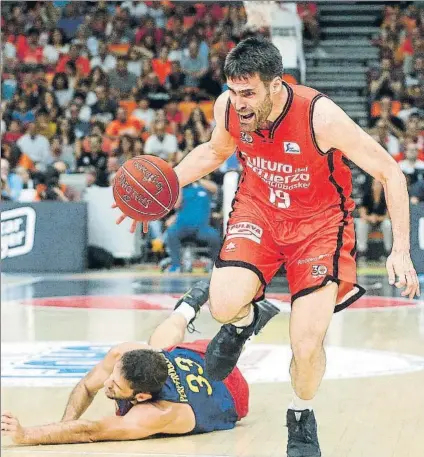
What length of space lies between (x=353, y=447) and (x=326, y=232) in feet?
3.58

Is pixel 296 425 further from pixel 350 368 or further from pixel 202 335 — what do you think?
pixel 202 335

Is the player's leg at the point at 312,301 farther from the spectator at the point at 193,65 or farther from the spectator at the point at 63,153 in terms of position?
the spectator at the point at 193,65

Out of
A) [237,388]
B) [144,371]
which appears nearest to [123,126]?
[237,388]

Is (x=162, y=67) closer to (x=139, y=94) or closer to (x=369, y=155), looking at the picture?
(x=139, y=94)

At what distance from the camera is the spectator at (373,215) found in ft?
49.9

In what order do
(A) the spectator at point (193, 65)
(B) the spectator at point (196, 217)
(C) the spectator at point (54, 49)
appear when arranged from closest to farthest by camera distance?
(B) the spectator at point (196, 217)
(A) the spectator at point (193, 65)
(C) the spectator at point (54, 49)

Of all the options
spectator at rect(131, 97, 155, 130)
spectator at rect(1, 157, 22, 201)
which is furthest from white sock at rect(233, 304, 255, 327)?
spectator at rect(131, 97, 155, 130)

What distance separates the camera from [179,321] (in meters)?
6.39

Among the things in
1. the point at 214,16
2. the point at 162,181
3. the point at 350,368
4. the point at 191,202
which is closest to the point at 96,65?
the point at 214,16

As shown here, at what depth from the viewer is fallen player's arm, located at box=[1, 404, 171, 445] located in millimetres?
5215

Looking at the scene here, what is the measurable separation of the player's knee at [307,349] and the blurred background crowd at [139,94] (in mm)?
8811

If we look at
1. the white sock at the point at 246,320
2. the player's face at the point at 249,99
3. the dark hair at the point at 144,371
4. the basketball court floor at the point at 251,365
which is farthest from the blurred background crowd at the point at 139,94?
the player's face at the point at 249,99

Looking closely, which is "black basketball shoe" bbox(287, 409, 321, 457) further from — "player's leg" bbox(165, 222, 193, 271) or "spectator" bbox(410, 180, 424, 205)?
"spectator" bbox(410, 180, 424, 205)

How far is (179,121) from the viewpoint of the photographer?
17.5 metres
